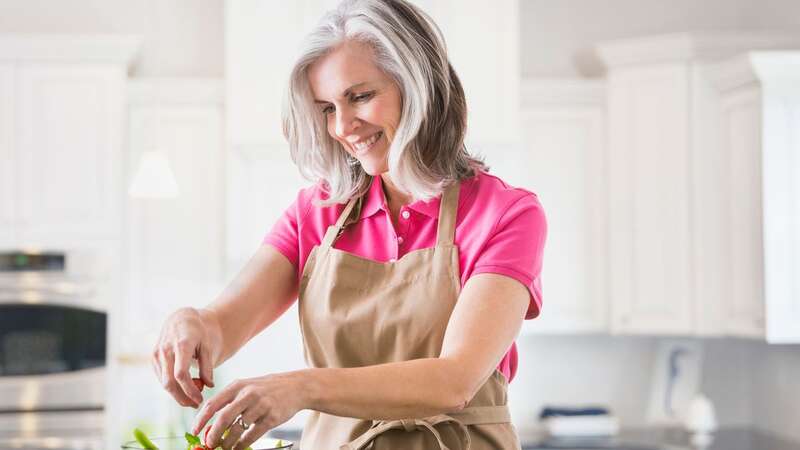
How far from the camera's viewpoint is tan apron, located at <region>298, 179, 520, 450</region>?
55.6 inches

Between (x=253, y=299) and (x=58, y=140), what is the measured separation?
8.45 ft

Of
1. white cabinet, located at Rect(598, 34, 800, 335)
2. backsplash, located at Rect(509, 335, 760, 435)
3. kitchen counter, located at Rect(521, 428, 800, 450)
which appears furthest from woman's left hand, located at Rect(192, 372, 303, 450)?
backsplash, located at Rect(509, 335, 760, 435)

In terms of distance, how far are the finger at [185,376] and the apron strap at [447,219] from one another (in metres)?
0.39

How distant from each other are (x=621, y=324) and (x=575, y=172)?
24.3 inches

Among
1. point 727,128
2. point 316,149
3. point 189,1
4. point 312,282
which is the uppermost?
point 189,1

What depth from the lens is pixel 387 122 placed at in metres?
1.40

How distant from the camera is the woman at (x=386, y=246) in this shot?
52.7 inches

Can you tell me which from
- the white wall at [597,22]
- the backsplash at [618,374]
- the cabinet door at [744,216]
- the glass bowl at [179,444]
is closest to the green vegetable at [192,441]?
the glass bowl at [179,444]

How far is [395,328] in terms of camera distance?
1.43 metres

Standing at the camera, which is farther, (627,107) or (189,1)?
(189,1)

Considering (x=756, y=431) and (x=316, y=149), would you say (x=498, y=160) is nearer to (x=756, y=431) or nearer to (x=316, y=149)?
(x=756, y=431)

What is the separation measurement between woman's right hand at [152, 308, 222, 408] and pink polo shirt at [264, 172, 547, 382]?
0.76 feet

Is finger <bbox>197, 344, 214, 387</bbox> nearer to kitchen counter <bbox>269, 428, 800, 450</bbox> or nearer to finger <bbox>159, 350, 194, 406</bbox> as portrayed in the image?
finger <bbox>159, 350, 194, 406</bbox>

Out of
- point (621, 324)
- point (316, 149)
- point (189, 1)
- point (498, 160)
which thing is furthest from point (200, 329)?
point (189, 1)
